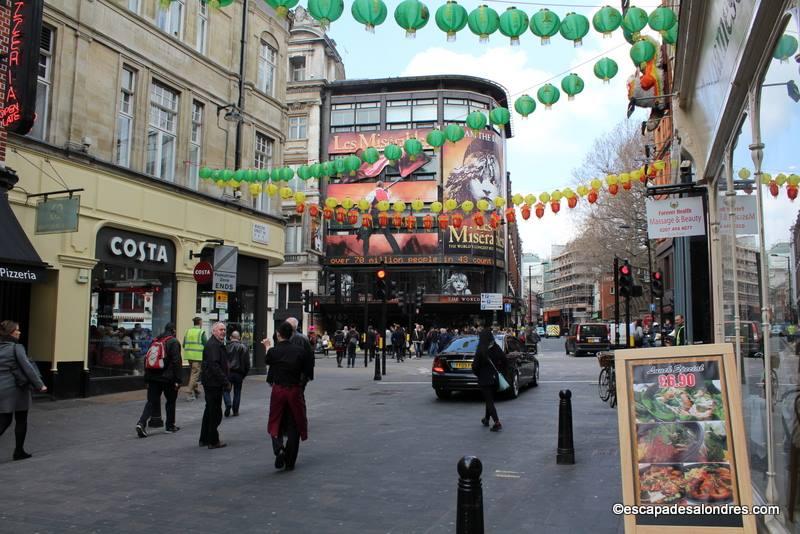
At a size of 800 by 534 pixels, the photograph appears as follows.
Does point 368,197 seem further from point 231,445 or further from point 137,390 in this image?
point 231,445

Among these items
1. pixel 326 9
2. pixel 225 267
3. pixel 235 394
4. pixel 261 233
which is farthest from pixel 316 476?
pixel 261 233

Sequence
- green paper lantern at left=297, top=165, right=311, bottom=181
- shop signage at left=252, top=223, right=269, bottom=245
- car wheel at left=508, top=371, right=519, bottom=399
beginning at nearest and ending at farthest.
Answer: car wheel at left=508, top=371, right=519, bottom=399 → green paper lantern at left=297, top=165, right=311, bottom=181 → shop signage at left=252, top=223, right=269, bottom=245

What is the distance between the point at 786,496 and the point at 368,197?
46.8 metres

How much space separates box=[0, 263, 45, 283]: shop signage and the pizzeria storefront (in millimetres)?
11331

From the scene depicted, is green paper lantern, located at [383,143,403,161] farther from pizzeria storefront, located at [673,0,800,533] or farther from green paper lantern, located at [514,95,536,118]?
pizzeria storefront, located at [673,0,800,533]

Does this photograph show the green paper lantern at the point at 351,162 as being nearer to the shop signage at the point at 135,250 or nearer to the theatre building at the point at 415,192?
the shop signage at the point at 135,250

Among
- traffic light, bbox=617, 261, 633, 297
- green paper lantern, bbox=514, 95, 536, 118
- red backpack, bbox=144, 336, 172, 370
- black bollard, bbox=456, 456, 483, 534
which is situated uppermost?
green paper lantern, bbox=514, 95, 536, 118

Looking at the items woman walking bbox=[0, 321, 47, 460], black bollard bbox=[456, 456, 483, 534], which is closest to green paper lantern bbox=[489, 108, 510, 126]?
woman walking bbox=[0, 321, 47, 460]

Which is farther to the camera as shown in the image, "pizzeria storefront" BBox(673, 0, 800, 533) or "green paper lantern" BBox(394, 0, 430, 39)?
"green paper lantern" BBox(394, 0, 430, 39)

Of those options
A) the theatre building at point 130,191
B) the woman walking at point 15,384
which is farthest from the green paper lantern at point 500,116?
the woman walking at point 15,384

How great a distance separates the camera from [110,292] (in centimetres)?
1598

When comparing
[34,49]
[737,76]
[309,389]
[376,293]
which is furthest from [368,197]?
[737,76]

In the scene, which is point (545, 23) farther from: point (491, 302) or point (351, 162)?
point (491, 302)

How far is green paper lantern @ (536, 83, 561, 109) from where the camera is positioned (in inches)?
424
